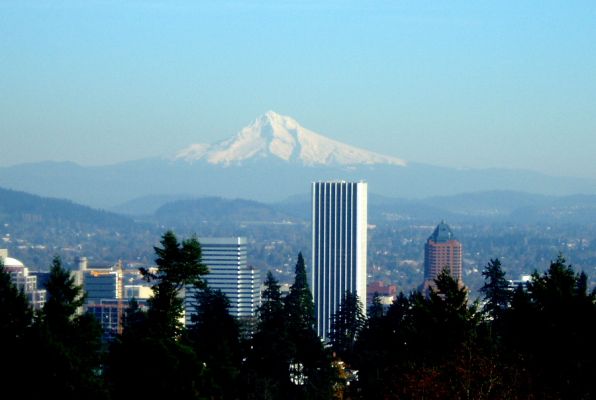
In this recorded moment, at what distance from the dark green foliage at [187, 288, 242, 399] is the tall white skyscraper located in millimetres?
130367

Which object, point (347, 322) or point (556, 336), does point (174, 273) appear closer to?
point (556, 336)

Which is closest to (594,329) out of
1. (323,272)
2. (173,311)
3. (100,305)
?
(173,311)

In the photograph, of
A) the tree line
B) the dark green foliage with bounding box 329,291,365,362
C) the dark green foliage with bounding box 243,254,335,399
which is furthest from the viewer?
the dark green foliage with bounding box 329,291,365,362

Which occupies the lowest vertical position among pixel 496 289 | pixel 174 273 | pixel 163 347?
pixel 163 347

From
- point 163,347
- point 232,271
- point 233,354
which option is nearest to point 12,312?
point 163,347

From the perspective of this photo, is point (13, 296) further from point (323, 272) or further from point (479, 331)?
point (323, 272)

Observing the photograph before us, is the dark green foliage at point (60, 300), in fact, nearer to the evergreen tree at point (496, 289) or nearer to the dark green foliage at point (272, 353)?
the dark green foliage at point (272, 353)

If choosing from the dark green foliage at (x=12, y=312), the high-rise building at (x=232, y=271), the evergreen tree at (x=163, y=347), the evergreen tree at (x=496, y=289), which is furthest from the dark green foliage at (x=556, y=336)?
the high-rise building at (x=232, y=271)

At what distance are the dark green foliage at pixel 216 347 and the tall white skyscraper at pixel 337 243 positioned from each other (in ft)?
428

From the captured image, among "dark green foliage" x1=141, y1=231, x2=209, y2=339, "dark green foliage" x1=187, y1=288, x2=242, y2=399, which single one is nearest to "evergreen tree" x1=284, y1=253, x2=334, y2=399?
"dark green foliage" x1=187, y1=288, x2=242, y2=399

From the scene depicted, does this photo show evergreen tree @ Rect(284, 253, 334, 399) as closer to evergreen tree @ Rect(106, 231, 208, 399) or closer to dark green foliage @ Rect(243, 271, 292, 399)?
dark green foliage @ Rect(243, 271, 292, 399)

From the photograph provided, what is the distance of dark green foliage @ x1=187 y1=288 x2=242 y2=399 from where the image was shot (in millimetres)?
30812

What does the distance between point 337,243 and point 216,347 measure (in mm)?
156768

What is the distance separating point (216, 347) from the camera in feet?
115
